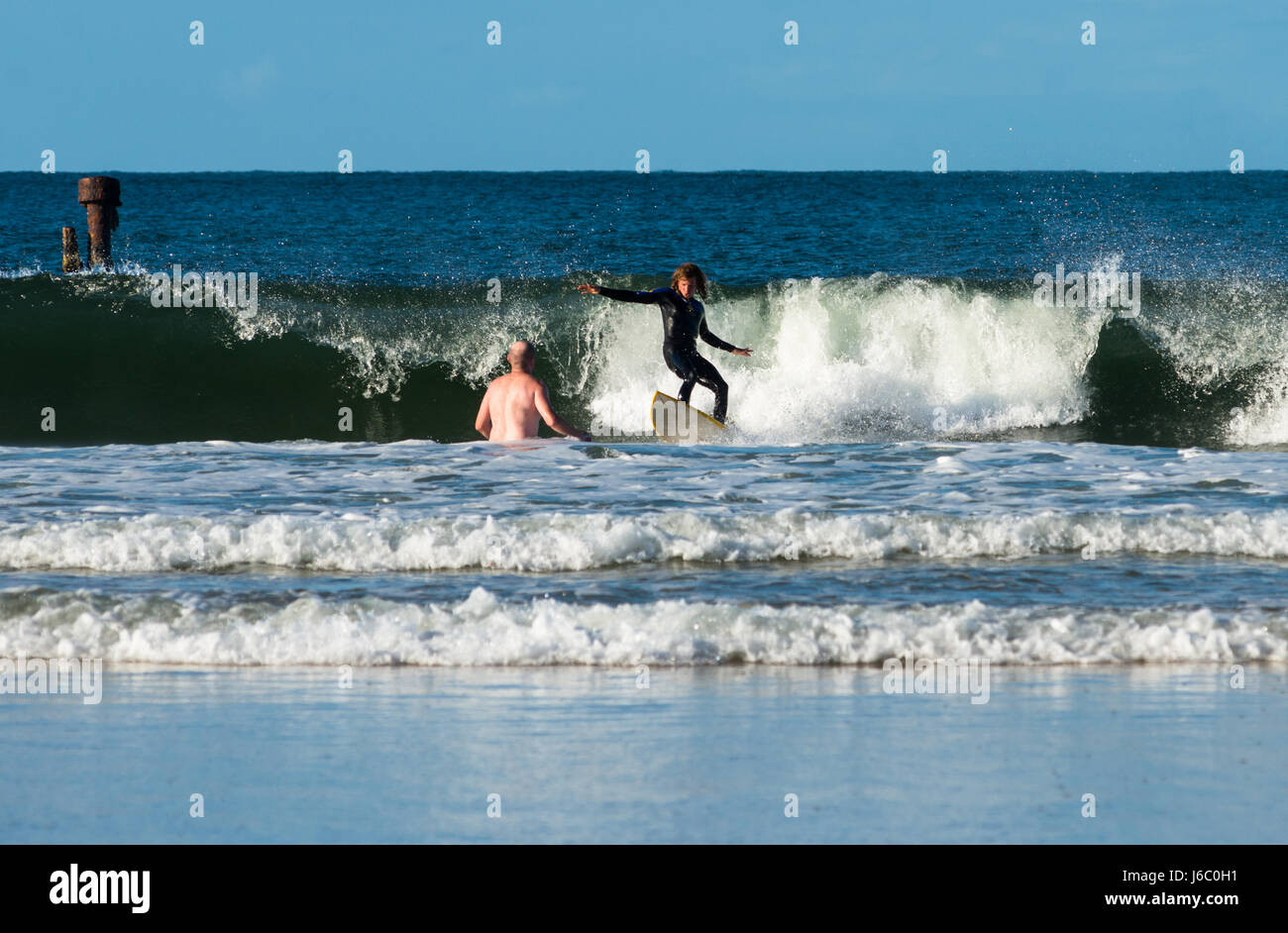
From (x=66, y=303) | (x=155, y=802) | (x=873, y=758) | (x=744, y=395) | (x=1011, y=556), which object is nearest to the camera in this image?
(x=155, y=802)

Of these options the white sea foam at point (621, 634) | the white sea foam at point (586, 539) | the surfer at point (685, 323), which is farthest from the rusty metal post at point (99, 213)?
the white sea foam at point (621, 634)

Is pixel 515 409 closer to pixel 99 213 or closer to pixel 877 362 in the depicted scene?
pixel 877 362

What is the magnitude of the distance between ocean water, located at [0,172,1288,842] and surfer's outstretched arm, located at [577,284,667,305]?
4.38 feet

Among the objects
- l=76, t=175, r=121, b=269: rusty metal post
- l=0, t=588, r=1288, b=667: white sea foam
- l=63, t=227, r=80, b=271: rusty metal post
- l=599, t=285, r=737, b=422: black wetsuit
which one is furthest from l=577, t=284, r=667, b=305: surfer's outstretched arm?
l=63, t=227, r=80, b=271: rusty metal post

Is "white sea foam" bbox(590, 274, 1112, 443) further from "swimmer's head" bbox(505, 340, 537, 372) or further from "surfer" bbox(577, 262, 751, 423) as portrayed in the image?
"swimmer's head" bbox(505, 340, 537, 372)

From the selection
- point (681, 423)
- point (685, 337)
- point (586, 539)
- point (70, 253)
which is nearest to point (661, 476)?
point (586, 539)

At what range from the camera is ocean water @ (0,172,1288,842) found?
223 inches

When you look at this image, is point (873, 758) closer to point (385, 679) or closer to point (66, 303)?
point (385, 679)

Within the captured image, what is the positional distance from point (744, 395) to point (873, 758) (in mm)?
10929

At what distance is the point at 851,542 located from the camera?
730 centimetres

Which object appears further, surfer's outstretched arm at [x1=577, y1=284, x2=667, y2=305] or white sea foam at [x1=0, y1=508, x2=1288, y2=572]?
surfer's outstretched arm at [x1=577, y1=284, x2=667, y2=305]

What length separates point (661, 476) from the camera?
29.9ft

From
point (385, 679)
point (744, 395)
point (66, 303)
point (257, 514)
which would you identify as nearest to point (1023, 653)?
point (385, 679)

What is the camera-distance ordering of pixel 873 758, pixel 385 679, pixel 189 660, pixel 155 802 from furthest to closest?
pixel 189 660 → pixel 385 679 → pixel 873 758 → pixel 155 802
